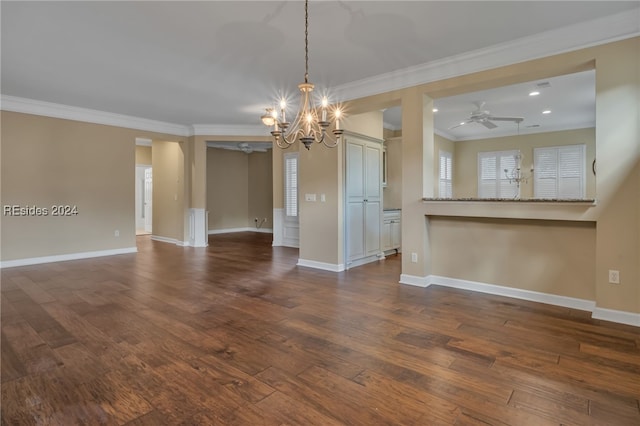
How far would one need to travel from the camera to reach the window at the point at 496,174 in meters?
8.57

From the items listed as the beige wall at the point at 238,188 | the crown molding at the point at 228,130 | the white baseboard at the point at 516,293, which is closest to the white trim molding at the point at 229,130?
the crown molding at the point at 228,130

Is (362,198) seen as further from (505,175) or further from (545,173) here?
(545,173)

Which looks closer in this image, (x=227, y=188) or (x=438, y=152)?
(x=438, y=152)

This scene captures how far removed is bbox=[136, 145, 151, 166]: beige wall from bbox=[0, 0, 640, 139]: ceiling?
15.4ft

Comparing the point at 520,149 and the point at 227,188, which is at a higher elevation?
the point at 520,149

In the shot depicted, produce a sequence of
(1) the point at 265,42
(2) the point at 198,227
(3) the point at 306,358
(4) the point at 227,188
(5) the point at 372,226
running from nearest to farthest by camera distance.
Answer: (3) the point at 306,358 → (1) the point at 265,42 → (5) the point at 372,226 → (2) the point at 198,227 → (4) the point at 227,188

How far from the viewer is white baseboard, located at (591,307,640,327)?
9.94 ft

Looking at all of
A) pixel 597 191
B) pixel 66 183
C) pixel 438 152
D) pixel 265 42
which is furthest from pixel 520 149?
pixel 66 183

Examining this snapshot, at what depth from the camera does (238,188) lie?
11227 millimetres

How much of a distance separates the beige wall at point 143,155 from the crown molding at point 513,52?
758 cm

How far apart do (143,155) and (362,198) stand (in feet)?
24.5

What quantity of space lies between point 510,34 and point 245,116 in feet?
15.9

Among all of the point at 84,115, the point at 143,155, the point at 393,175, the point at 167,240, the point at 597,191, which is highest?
the point at 84,115

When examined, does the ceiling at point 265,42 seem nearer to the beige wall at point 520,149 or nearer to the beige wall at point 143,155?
the beige wall at point 520,149
